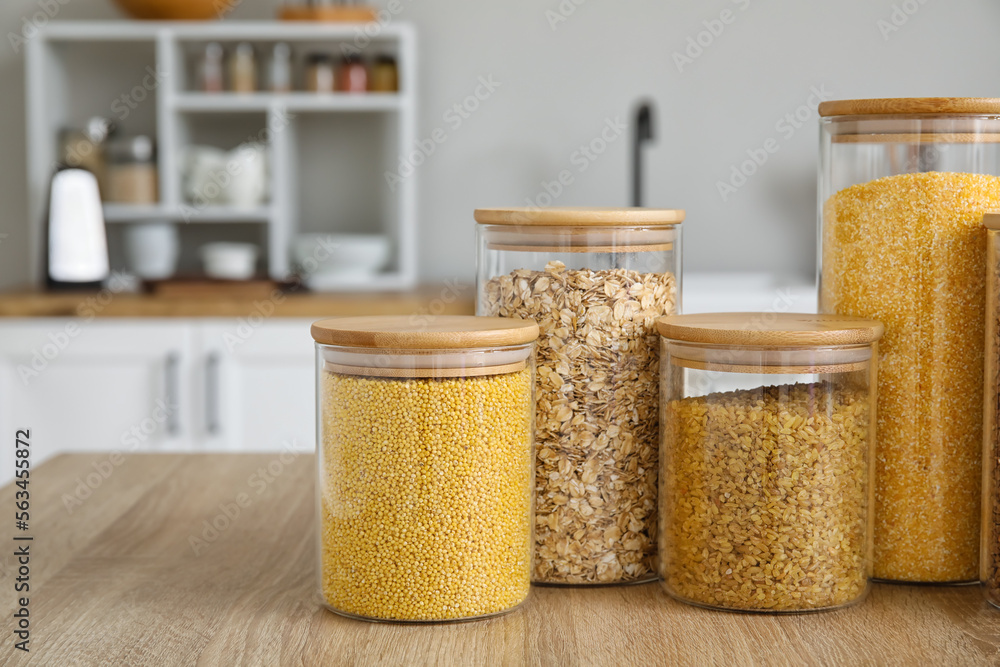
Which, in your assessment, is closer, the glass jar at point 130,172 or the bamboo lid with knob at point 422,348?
the bamboo lid with knob at point 422,348

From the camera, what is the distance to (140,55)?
276cm

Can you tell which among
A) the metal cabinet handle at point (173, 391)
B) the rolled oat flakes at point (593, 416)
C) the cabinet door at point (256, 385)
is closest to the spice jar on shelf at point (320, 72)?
the cabinet door at point (256, 385)

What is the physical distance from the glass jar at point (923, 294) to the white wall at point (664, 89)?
6.76 feet

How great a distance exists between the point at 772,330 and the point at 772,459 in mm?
86

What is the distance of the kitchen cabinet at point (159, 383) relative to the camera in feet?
7.26

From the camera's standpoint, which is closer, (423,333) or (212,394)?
(423,333)

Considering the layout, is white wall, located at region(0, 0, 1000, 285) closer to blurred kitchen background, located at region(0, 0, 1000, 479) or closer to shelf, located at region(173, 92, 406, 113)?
blurred kitchen background, located at region(0, 0, 1000, 479)

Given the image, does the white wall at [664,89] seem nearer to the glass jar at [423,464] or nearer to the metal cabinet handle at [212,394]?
the metal cabinet handle at [212,394]

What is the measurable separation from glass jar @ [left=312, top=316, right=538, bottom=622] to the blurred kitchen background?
1.87 metres

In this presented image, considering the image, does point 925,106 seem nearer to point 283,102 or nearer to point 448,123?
point 283,102

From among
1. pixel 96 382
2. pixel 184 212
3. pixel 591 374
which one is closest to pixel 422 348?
pixel 591 374

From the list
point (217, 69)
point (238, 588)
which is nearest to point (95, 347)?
point (217, 69)

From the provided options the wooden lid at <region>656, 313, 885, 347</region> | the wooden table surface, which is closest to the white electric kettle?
the wooden table surface

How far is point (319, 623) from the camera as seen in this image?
686 millimetres
